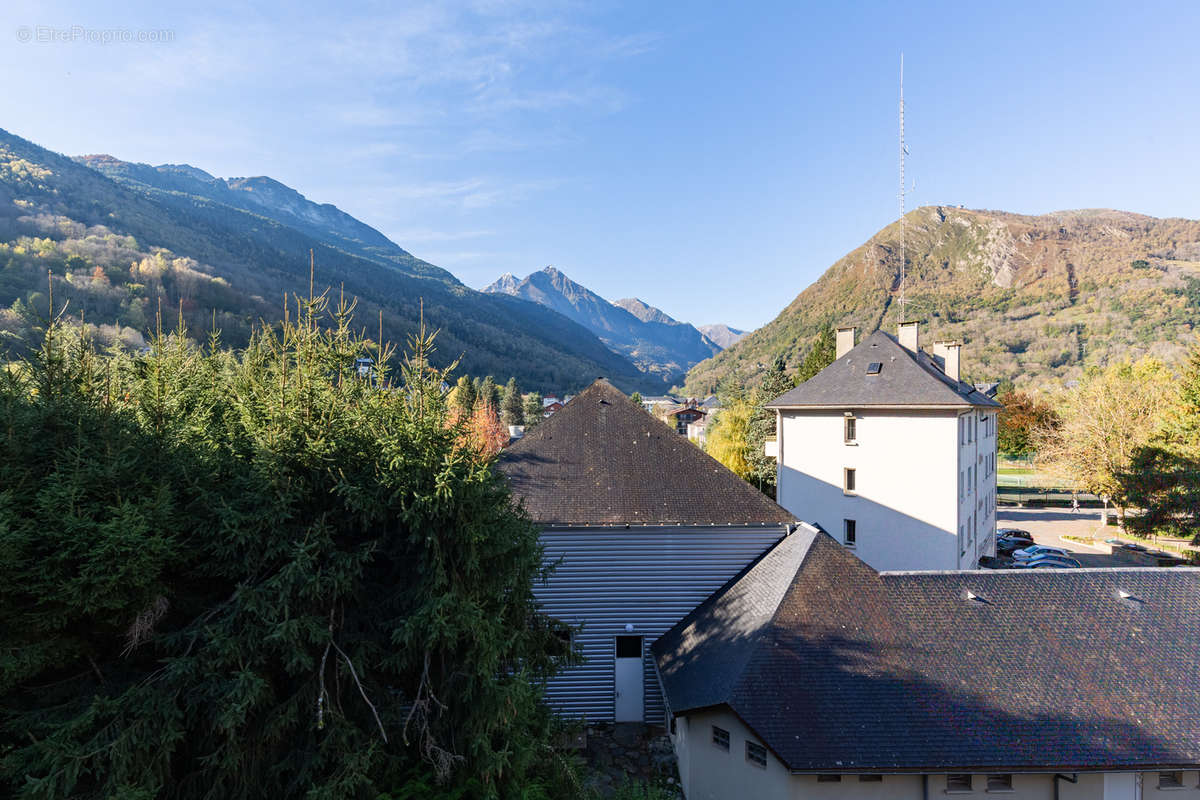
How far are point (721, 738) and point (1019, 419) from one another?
209 feet

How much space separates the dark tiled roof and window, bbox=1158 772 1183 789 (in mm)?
1182

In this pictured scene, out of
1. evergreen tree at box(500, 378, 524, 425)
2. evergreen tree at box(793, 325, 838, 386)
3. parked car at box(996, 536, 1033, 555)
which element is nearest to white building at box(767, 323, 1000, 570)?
parked car at box(996, 536, 1033, 555)

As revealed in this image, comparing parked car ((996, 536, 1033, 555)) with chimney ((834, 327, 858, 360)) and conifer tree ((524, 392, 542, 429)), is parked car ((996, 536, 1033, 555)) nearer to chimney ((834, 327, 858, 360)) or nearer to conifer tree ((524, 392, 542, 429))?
chimney ((834, 327, 858, 360))

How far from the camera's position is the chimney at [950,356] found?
2584 cm

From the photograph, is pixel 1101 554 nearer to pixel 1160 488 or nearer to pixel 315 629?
pixel 1160 488

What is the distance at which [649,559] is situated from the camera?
1401cm

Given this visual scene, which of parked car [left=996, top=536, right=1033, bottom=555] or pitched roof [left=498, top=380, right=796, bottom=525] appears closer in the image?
pitched roof [left=498, top=380, right=796, bottom=525]

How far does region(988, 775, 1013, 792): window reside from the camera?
399 inches

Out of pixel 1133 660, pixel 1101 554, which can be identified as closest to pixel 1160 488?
pixel 1101 554

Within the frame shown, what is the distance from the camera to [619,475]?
49.2ft

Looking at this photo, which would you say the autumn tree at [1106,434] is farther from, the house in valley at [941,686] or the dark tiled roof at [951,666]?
the house in valley at [941,686]

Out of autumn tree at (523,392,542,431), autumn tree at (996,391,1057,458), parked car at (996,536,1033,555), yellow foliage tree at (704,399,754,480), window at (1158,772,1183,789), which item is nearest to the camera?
window at (1158,772,1183,789)

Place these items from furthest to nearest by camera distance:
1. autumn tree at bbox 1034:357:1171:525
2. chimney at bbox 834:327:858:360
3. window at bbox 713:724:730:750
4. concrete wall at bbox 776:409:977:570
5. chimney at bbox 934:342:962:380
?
autumn tree at bbox 1034:357:1171:525
chimney at bbox 834:327:858:360
chimney at bbox 934:342:962:380
concrete wall at bbox 776:409:977:570
window at bbox 713:724:730:750

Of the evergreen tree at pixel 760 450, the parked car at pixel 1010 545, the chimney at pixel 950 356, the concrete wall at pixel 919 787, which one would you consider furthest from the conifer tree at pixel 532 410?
the concrete wall at pixel 919 787
